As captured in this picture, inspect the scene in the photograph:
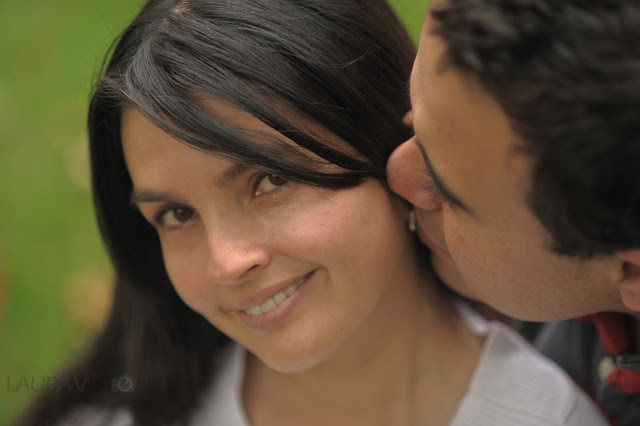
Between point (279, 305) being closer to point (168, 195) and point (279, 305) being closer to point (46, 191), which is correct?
point (168, 195)

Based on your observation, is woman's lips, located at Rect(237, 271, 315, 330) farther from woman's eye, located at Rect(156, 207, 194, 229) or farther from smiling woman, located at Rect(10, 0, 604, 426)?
woman's eye, located at Rect(156, 207, 194, 229)

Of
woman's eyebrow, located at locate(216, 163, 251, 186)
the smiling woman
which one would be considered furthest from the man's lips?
woman's eyebrow, located at locate(216, 163, 251, 186)

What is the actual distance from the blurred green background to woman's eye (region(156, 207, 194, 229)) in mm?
1453

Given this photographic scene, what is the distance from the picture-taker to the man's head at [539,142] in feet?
3.88

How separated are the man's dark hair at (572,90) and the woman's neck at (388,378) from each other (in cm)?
80

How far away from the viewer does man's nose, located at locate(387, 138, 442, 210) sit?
1.69m

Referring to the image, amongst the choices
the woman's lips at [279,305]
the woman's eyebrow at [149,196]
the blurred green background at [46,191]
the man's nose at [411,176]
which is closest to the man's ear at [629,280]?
the man's nose at [411,176]

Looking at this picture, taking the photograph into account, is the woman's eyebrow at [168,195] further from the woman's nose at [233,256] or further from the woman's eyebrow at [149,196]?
the woman's nose at [233,256]

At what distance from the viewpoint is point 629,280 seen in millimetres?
1396

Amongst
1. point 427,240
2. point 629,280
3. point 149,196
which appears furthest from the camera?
point 427,240

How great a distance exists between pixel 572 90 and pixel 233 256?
30.9 inches

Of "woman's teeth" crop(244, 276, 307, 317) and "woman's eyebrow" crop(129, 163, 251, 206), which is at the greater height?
"woman's eyebrow" crop(129, 163, 251, 206)

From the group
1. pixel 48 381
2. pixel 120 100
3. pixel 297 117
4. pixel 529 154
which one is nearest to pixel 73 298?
pixel 48 381

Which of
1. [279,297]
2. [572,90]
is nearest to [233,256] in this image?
[279,297]
